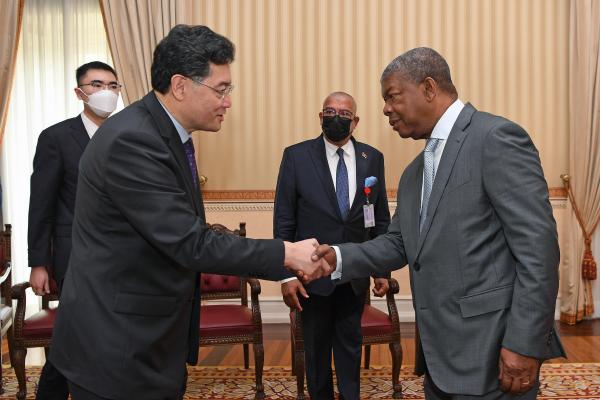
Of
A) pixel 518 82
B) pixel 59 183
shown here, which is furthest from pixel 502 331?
pixel 518 82

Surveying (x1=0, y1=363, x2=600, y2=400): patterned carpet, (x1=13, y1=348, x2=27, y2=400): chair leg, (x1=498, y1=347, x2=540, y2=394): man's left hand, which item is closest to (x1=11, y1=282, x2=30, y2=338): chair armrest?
(x1=13, y1=348, x2=27, y2=400): chair leg

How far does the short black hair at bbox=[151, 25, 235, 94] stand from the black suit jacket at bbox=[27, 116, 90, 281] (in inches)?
59.5

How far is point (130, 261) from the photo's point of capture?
1.97 meters

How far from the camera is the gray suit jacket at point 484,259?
6.28ft

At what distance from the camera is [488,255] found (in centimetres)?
202

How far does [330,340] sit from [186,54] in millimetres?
2150

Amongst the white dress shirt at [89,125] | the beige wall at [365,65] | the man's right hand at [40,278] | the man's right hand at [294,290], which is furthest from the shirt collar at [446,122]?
the beige wall at [365,65]

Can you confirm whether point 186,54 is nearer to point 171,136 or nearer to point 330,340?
point 171,136

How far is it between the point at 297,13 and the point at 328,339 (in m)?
3.57

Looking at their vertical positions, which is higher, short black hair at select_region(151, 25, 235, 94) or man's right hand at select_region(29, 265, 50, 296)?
short black hair at select_region(151, 25, 235, 94)

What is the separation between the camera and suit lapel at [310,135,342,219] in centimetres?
377

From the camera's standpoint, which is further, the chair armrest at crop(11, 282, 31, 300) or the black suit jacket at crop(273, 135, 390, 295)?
the chair armrest at crop(11, 282, 31, 300)

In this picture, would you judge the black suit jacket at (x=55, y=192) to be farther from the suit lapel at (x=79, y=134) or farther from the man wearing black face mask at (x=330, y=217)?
the man wearing black face mask at (x=330, y=217)

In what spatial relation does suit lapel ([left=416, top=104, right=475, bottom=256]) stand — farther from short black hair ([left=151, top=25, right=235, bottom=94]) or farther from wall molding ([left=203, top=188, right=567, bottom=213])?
wall molding ([left=203, top=188, right=567, bottom=213])
